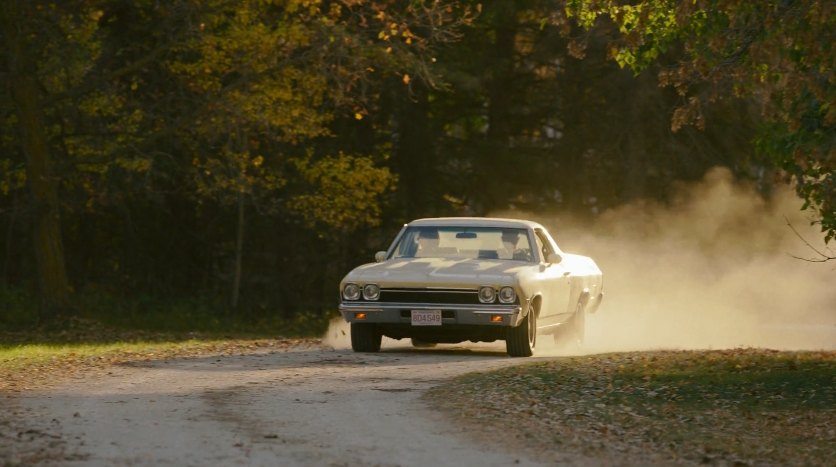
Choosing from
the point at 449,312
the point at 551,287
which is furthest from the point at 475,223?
the point at 449,312

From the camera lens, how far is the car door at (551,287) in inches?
819

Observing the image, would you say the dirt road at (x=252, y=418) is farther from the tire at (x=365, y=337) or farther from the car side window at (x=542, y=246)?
the car side window at (x=542, y=246)

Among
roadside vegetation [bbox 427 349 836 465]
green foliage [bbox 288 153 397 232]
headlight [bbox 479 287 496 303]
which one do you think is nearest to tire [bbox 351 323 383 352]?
headlight [bbox 479 287 496 303]

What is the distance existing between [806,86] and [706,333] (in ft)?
49.2

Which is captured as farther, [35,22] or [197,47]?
[197,47]

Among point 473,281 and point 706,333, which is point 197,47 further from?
point 473,281

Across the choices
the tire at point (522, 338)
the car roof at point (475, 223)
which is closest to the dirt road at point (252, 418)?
the tire at point (522, 338)

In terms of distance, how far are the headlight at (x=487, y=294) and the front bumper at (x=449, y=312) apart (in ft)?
0.22

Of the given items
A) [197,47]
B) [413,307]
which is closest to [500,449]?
[413,307]

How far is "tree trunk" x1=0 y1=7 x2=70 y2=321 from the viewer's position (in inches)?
1135

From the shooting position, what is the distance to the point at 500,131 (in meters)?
44.7

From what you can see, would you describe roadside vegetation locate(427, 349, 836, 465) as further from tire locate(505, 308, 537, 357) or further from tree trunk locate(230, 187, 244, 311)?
tree trunk locate(230, 187, 244, 311)

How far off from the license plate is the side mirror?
2443 mm

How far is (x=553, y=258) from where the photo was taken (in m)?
21.5
